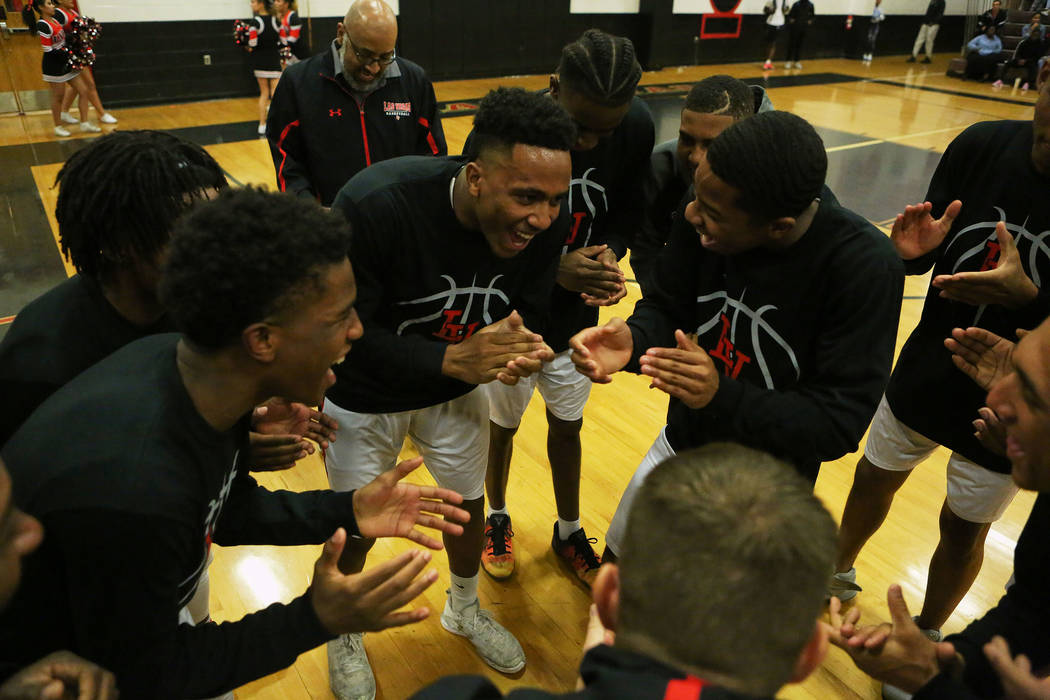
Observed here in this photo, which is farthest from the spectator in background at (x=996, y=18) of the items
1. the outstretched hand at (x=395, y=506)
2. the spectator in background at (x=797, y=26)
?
the outstretched hand at (x=395, y=506)

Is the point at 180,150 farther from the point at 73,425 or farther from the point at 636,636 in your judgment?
the point at 636,636

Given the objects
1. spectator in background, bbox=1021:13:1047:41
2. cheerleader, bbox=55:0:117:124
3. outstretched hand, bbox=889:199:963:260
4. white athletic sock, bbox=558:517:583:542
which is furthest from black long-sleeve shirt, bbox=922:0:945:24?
white athletic sock, bbox=558:517:583:542

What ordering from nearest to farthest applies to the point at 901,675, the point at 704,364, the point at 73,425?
the point at 73,425
the point at 901,675
the point at 704,364

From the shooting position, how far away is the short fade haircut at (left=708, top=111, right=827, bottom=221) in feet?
5.39

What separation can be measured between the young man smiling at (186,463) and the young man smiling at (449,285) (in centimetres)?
51

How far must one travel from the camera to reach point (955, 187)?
2332 millimetres

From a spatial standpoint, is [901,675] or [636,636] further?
[901,675]

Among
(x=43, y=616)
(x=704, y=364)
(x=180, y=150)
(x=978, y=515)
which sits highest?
(x=180, y=150)

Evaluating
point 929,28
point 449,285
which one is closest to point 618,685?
point 449,285

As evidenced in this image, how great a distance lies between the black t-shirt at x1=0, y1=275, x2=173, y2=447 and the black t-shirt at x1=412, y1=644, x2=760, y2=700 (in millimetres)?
1131

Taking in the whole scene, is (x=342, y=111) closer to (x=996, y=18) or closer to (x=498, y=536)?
(x=498, y=536)

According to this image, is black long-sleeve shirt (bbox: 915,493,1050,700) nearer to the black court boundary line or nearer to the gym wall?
the gym wall

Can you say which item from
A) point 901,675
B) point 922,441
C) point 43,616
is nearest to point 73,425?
point 43,616

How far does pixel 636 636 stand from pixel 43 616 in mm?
1063
